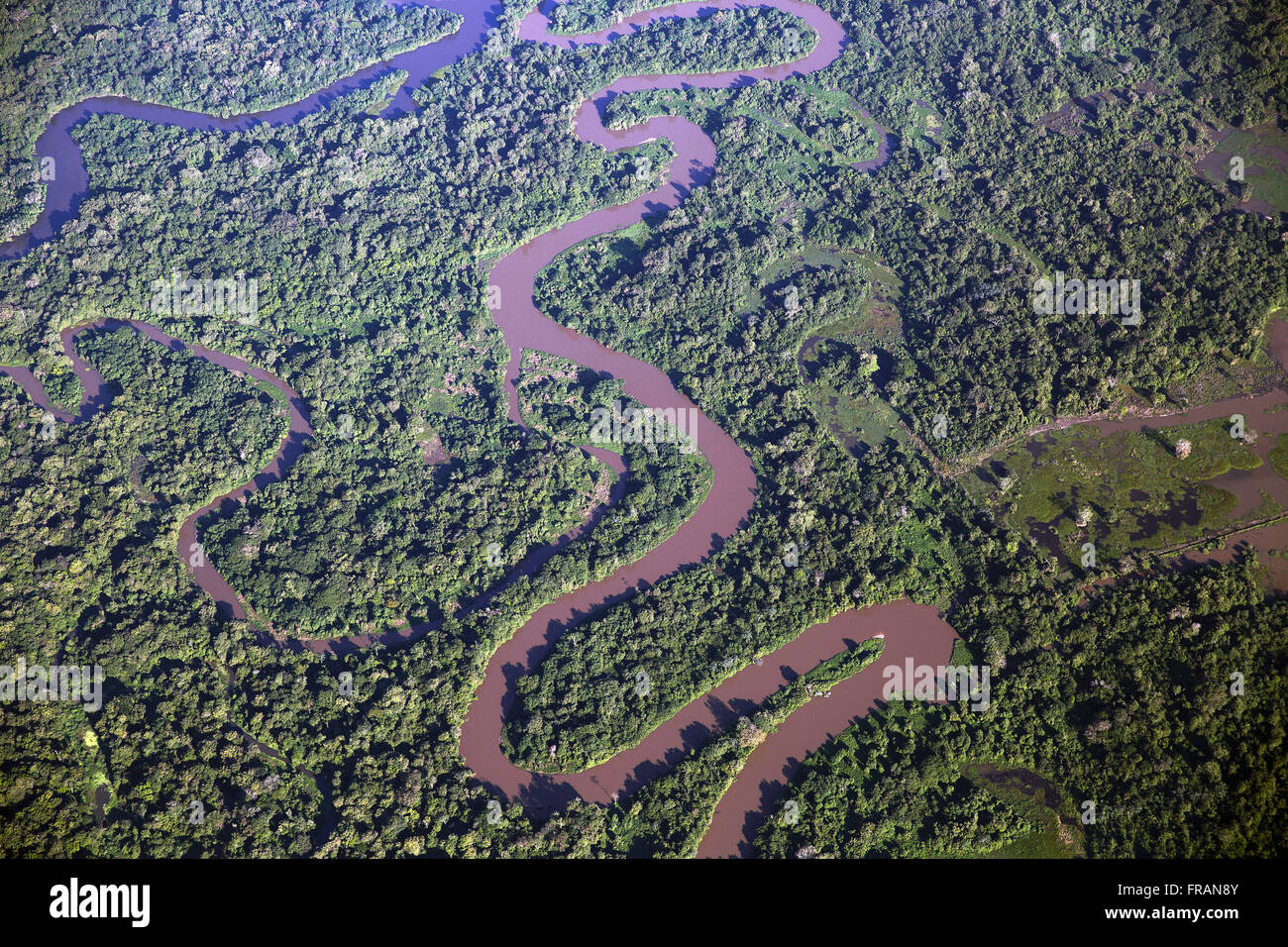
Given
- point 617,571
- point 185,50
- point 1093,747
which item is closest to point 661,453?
point 617,571

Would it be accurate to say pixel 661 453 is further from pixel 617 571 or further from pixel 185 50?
pixel 185 50

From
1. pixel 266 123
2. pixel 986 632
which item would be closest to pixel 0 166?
pixel 266 123

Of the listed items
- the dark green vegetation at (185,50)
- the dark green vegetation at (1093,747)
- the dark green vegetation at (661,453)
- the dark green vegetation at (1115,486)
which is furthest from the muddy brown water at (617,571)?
the dark green vegetation at (1115,486)

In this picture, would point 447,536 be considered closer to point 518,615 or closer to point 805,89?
point 518,615

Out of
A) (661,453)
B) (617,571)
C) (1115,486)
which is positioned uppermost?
(1115,486)

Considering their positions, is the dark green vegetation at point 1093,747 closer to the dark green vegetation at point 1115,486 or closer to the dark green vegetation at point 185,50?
the dark green vegetation at point 1115,486

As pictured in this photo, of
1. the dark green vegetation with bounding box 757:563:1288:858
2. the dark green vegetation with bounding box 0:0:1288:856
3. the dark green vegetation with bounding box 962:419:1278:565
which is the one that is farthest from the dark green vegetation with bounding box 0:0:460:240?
the dark green vegetation with bounding box 757:563:1288:858
